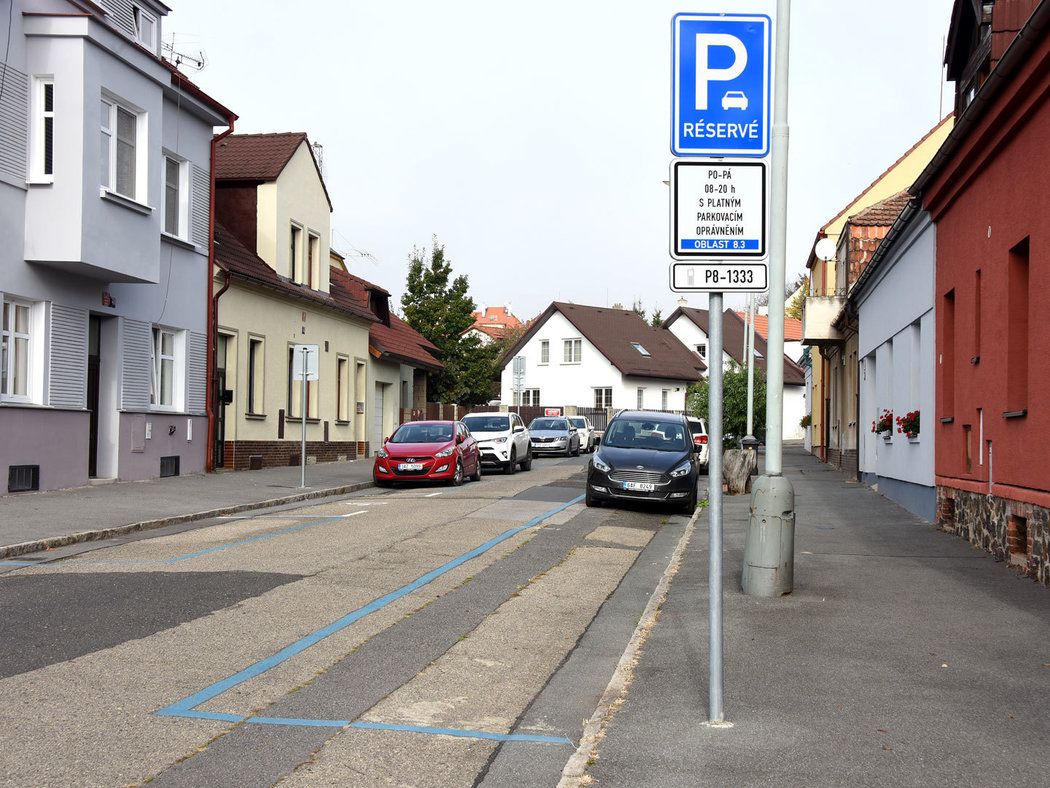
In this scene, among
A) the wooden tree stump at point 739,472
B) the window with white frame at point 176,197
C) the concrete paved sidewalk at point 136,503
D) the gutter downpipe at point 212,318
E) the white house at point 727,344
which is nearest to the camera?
the concrete paved sidewalk at point 136,503

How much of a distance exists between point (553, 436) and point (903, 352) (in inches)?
986

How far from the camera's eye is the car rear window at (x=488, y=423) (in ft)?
103

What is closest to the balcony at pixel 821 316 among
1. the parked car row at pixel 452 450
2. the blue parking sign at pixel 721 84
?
the parked car row at pixel 452 450

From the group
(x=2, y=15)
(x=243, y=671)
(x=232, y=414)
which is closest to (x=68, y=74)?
(x=2, y=15)

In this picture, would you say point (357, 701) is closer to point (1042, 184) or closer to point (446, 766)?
point (446, 766)

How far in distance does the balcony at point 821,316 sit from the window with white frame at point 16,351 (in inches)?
745

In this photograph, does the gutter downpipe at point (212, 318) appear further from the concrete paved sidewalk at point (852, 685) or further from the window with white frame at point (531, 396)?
the window with white frame at point (531, 396)

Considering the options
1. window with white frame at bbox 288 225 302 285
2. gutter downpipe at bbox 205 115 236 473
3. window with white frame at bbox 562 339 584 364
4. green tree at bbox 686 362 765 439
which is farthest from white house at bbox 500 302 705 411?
gutter downpipe at bbox 205 115 236 473

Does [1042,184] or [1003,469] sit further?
[1003,469]

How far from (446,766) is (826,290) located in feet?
112

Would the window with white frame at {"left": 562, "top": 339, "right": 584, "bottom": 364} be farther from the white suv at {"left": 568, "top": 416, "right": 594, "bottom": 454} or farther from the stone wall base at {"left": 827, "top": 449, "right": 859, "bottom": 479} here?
the stone wall base at {"left": 827, "top": 449, "right": 859, "bottom": 479}

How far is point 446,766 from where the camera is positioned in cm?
531

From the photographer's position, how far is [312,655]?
7.65 metres

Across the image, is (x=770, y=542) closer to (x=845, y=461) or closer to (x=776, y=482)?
(x=776, y=482)
